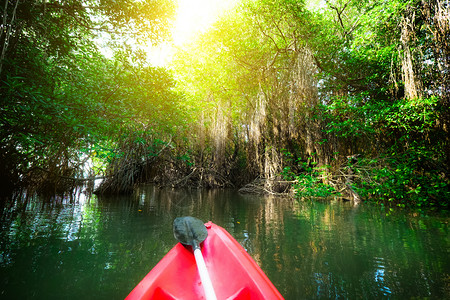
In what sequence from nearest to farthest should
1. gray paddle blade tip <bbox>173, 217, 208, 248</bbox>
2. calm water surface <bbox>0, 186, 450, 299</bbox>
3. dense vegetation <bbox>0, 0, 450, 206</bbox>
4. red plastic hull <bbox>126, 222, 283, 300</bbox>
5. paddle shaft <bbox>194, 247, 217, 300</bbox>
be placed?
paddle shaft <bbox>194, 247, 217, 300</bbox>, red plastic hull <bbox>126, 222, 283, 300</bbox>, calm water surface <bbox>0, 186, 450, 299</bbox>, gray paddle blade tip <bbox>173, 217, 208, 248</bbox>, dense vegetation <bbox>0, 0, 450, 206</bbox>

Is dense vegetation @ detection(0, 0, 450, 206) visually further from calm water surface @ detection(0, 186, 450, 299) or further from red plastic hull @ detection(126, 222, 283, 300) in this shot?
red plastic hull @ detection(126, 222, 283, 300)

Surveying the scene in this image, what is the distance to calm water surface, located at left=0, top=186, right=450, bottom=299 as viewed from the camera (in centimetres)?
185

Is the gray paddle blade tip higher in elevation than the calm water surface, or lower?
higher

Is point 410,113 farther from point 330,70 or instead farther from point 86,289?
point 86,289

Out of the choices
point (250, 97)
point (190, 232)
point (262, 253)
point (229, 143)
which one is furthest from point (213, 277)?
point (229, 143)

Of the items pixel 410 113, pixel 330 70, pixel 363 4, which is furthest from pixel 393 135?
pixel 363 4

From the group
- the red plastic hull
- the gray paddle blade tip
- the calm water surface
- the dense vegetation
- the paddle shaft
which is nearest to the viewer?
the paddle shaft

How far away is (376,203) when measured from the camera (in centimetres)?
692

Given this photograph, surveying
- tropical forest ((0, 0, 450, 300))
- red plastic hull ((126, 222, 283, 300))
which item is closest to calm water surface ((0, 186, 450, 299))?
tropical forest ((0, 0, 450, 300))

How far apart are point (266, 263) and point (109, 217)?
3.52m

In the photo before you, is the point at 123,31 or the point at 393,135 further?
the point at 393,135

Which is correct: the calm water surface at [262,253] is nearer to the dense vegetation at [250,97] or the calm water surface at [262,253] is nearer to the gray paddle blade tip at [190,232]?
the gray paddle blade tip at [190,232]

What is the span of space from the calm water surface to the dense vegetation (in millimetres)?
1618

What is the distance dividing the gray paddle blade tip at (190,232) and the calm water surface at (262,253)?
0.50 meters
